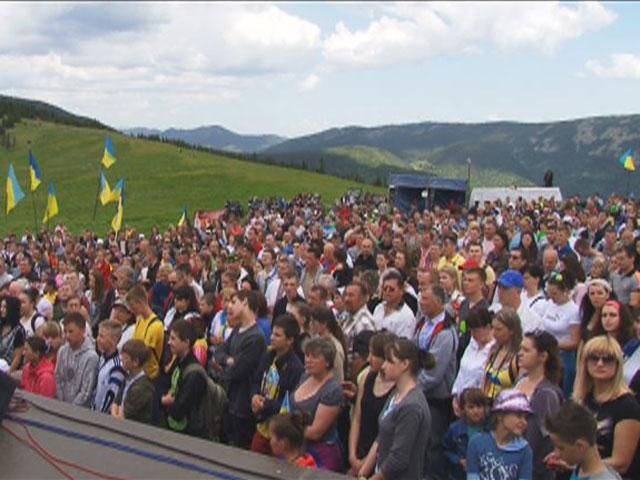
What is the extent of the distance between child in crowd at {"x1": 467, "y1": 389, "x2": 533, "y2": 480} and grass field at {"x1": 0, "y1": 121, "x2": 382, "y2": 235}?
140 feet

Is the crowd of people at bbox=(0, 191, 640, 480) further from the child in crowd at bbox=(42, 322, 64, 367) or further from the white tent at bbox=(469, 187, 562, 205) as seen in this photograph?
the white tent at bbox=(469, 187, 562, 205)

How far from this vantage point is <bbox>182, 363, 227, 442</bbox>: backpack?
639 cm

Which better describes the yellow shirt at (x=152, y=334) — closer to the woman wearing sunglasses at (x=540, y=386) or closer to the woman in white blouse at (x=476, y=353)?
the woman in white blouse at (x=476, y=353)

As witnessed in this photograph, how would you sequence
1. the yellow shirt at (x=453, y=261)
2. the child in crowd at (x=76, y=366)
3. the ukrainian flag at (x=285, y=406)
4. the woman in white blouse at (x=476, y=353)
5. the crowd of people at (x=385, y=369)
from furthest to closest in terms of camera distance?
the yellow shirt at (x=453, y=261)
the child in crowd at (x=76, y=366)
the woman in white blouse at (x=476, y=353)
the ukrainian flag at (x=285, y=406)
the crowd of people at (x=385, y=369)

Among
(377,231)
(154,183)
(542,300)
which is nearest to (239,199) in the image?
(154,183)

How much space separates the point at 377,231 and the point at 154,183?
52.1m

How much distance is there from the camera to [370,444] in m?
5.62

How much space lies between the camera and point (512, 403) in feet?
15.5

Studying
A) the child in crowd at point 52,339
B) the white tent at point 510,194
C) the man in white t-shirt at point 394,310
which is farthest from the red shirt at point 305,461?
the white tent at point 510,194

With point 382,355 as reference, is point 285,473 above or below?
below

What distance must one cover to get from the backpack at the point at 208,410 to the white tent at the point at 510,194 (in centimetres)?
2453

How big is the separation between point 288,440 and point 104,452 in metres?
1.16

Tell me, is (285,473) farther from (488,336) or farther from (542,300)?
(542,300)

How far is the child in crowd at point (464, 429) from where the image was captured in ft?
17.9
